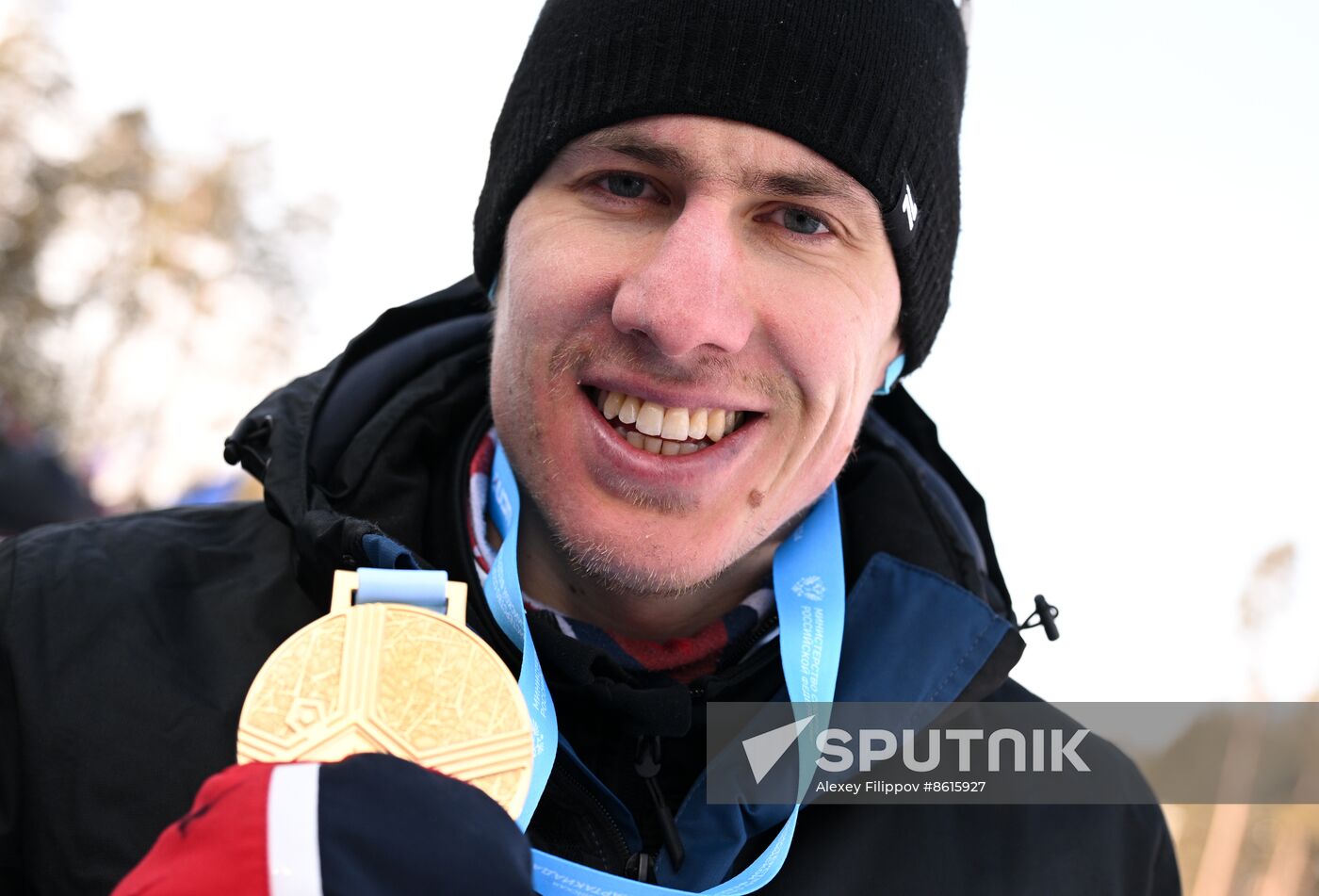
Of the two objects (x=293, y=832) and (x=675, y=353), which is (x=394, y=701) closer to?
(x=293, y=832)

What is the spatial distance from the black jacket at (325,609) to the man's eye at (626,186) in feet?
2.17

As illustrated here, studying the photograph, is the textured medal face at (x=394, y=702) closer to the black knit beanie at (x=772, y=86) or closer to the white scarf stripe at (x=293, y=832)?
the white scarf stripe at (x=293, y=832)

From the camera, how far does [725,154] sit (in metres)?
2.27

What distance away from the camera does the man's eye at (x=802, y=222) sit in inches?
92.4

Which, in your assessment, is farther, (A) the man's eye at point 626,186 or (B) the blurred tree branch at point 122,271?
(B) the blurred tree branch at point 122,271

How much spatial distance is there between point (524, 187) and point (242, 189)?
2958cm

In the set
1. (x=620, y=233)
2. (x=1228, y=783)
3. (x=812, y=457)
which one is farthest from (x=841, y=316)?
(x=1228, y=783)

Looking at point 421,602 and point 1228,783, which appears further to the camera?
point 1228,783

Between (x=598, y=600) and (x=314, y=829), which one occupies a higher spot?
(x=314, y=829)

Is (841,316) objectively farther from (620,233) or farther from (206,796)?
(206,796)

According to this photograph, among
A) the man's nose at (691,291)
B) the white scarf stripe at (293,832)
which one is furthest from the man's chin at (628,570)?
the white scarf stripe at (293,832)

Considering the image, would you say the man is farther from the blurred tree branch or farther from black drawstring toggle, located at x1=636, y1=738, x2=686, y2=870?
the blurred tree branch

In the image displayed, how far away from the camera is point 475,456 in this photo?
8.68 ft

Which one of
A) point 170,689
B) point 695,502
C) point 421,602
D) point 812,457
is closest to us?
point 421,602
